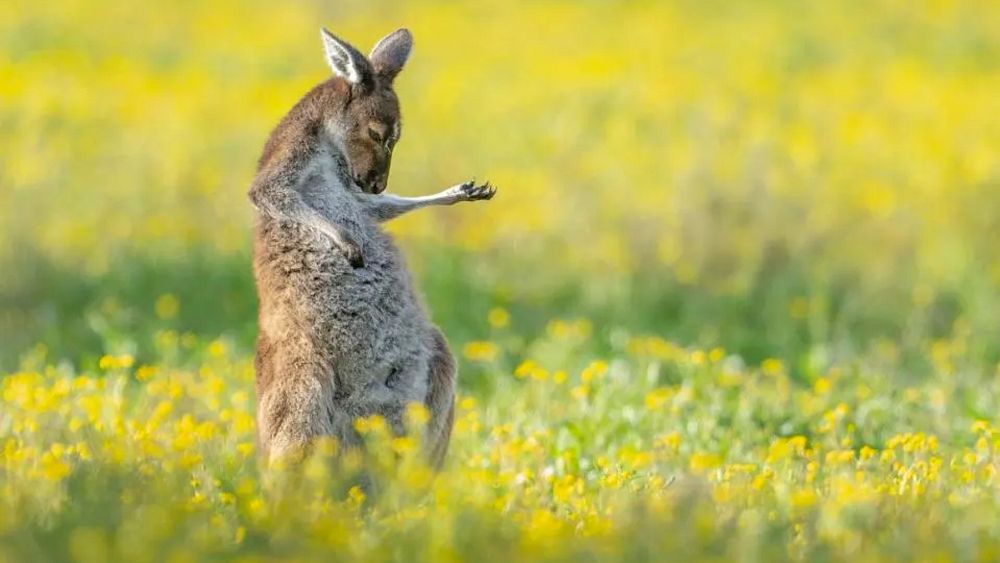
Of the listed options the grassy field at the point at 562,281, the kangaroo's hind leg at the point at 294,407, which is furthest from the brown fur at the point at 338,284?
the grassy field at the point at 562,281

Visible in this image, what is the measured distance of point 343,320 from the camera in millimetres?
5438

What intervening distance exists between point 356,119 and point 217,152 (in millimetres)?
8267

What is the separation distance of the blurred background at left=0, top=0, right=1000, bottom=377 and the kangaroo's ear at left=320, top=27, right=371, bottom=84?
353cm

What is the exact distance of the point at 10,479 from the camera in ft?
15.6

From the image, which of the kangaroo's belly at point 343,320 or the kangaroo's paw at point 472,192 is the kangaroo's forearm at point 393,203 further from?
the kangaroo's belly at point 343,320

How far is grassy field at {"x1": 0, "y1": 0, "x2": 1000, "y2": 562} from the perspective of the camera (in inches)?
183

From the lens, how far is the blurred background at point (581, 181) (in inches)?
409

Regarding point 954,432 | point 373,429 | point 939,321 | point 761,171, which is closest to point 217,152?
point 761,171

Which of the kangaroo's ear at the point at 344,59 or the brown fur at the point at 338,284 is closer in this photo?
the brown fur at the point at 338,284

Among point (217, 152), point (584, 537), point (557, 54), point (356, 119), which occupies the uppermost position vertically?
point (557, 54)

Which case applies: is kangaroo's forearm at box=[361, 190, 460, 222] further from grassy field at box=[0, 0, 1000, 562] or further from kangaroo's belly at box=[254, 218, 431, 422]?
grassy field at box=[0, 0, 1000, 562]

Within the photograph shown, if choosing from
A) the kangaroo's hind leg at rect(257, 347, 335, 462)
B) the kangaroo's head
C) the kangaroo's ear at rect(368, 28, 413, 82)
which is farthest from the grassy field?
the kangaroo's ear at rect(368, 28, 413, 82)

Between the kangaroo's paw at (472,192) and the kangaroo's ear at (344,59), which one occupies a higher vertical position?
the kangaroo's ear at (344,59)

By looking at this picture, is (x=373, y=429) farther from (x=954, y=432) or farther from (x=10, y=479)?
(x=954, y=432)
